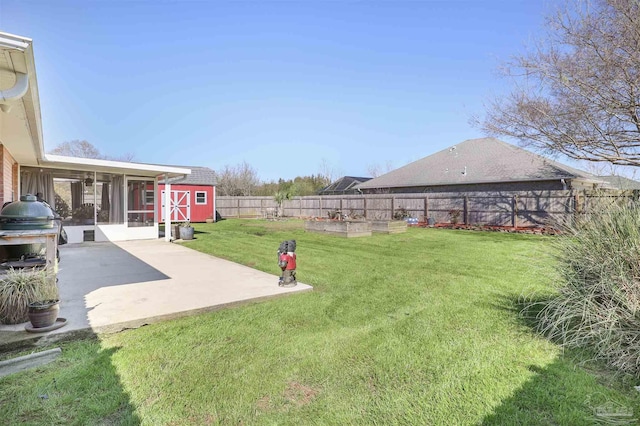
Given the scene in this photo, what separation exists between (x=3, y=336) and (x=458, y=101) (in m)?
14.3

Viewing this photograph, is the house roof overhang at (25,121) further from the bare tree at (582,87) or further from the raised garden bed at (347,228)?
the bare tree at (582,87)

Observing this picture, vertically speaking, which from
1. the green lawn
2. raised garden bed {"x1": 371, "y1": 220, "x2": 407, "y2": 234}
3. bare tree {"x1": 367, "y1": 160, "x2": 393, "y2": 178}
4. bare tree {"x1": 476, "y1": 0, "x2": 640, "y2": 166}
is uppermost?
bare tree {"x1": 367, "y1": 160, "x2": 393, "y2": 178}

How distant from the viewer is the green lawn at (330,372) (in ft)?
7.20

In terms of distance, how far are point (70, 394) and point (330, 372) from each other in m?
1.93

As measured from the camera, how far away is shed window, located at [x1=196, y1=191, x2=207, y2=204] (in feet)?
68.1

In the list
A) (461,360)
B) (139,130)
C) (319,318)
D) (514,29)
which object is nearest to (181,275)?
(319,318)

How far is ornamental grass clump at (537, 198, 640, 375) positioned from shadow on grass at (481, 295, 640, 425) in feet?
0.67

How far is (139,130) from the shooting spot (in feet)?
82.7

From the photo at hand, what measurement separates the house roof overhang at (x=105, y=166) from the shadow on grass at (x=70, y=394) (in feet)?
28.4

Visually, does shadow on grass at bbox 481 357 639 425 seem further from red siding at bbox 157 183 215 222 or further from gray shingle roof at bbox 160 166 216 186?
gray shingle roof at bbox 160 166 216 186

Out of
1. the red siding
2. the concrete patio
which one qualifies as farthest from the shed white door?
the concrete patio

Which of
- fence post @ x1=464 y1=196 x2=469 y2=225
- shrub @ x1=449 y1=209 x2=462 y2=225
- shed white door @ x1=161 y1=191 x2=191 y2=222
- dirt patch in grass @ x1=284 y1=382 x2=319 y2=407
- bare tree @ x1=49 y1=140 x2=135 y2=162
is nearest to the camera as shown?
dirt patch in grass @ x1=284 y1=382 x2=319 y2=407

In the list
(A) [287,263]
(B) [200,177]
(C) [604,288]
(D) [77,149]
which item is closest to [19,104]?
(A) [287,263]

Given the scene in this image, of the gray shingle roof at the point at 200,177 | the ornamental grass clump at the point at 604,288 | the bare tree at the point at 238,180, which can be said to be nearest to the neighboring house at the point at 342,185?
the bare tree at the point at 238,180
